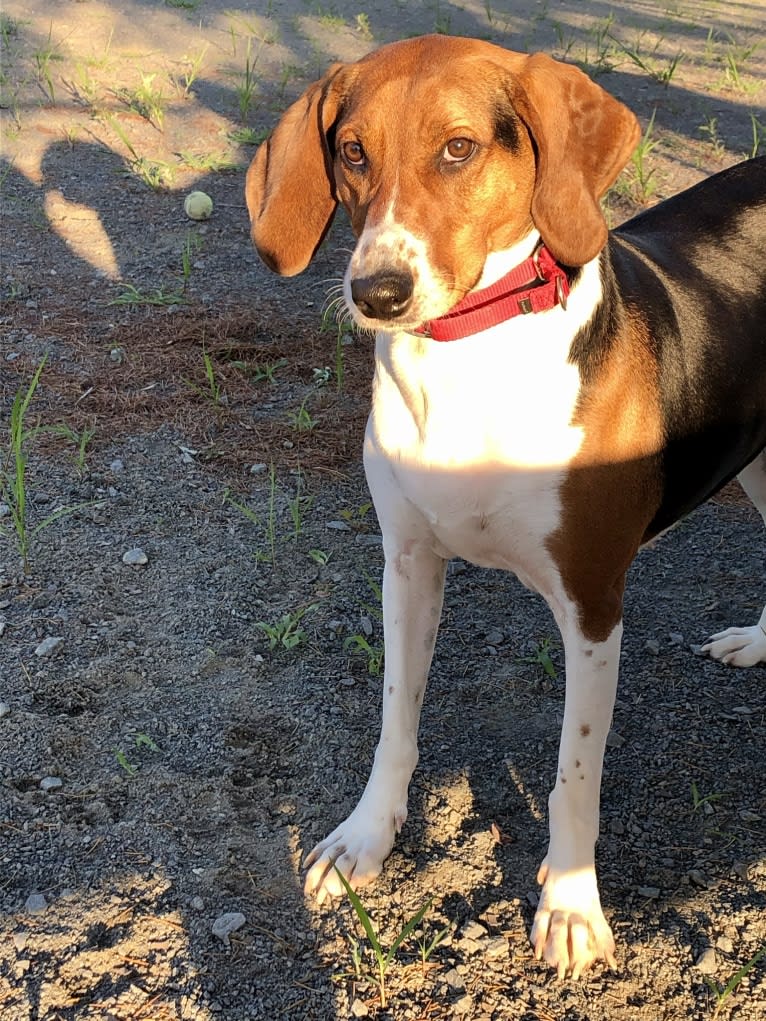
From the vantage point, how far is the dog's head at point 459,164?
1.98m

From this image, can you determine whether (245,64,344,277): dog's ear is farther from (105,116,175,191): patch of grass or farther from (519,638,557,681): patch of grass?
(105,116,175,191): patch of grass

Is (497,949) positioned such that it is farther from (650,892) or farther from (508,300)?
(508,300)

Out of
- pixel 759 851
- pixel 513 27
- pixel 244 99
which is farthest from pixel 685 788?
pixel 513 27

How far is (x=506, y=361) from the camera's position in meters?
2.12

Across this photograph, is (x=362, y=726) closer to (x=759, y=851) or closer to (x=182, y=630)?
(x=182, y=630)

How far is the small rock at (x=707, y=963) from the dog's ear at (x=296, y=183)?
1.71 metres

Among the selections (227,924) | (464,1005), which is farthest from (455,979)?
(227,924)

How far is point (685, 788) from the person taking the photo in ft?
8.89

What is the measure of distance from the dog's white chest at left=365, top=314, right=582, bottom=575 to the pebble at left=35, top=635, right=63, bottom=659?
4.39ft

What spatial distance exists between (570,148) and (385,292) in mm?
492

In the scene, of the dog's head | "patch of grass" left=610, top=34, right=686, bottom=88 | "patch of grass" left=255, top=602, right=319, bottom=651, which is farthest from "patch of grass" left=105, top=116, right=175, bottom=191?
the dog's head

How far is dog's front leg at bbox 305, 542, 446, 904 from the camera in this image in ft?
8.11

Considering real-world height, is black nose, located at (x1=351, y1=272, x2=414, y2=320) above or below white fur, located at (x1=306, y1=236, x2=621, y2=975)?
above

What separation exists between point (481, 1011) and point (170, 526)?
6.50 ft
